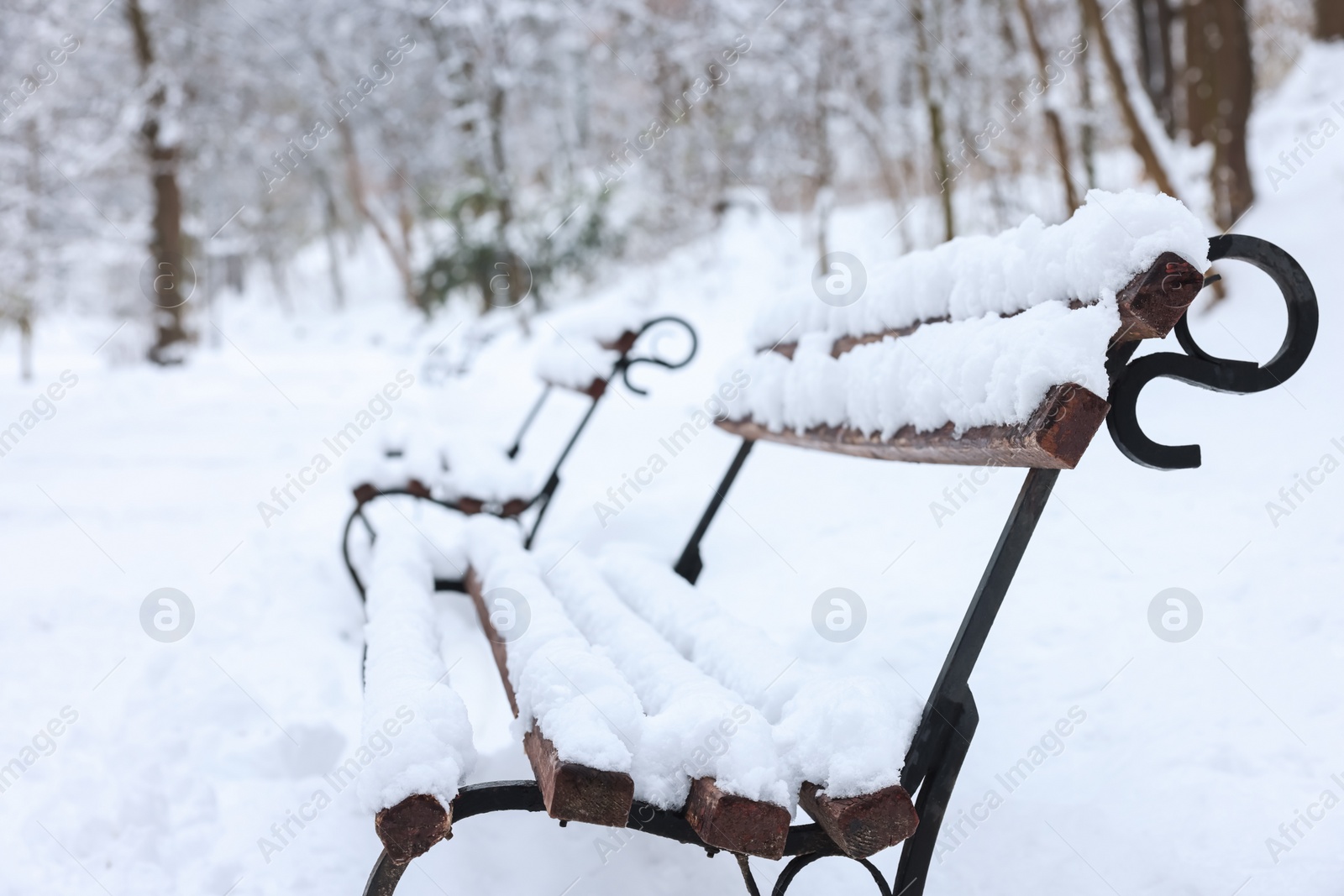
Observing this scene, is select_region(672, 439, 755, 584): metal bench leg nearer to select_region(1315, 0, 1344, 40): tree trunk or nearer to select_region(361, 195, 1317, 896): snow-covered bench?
select_region(361, 195, 1317, 896): snow-covered bench

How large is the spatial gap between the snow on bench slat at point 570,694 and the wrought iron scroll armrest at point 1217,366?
2.35 feet

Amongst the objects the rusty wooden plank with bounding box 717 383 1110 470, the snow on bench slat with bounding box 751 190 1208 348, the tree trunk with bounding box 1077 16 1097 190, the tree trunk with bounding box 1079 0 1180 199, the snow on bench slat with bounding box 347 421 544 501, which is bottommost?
the snow on bench slat with bounding box 347 421 544 501

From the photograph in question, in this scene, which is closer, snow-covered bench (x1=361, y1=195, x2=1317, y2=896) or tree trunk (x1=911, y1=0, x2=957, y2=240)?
snow-covered bench (x1=361, y1=195, x2=1317, y2=896)

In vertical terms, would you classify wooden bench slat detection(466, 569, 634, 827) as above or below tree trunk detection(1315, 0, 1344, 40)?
below

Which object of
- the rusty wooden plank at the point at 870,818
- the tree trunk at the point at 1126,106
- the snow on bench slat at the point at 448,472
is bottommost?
the rusty wooden plank at the point at 870,818

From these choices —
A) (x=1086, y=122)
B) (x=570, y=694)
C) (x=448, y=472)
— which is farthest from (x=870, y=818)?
(x=1086, y=122)

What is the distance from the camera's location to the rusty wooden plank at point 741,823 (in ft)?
3.72

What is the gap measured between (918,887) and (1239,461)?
2.01 m

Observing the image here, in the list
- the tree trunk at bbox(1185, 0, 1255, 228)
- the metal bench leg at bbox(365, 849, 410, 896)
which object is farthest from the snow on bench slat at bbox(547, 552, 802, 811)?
the tree trunk at bbox(1185, 0, 1255, 228)

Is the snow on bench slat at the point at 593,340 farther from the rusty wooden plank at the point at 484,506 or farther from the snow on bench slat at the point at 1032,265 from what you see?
the snow on bench slat at the point at 1032,265

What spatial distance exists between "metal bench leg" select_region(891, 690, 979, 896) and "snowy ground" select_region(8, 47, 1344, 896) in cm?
42

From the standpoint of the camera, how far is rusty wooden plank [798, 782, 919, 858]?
1.16 metres

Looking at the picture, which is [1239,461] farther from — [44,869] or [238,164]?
[238,164]

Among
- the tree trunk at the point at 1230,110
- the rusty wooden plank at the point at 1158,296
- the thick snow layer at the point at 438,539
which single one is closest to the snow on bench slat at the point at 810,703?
the rusty wooden plank at the point at 1158,296
